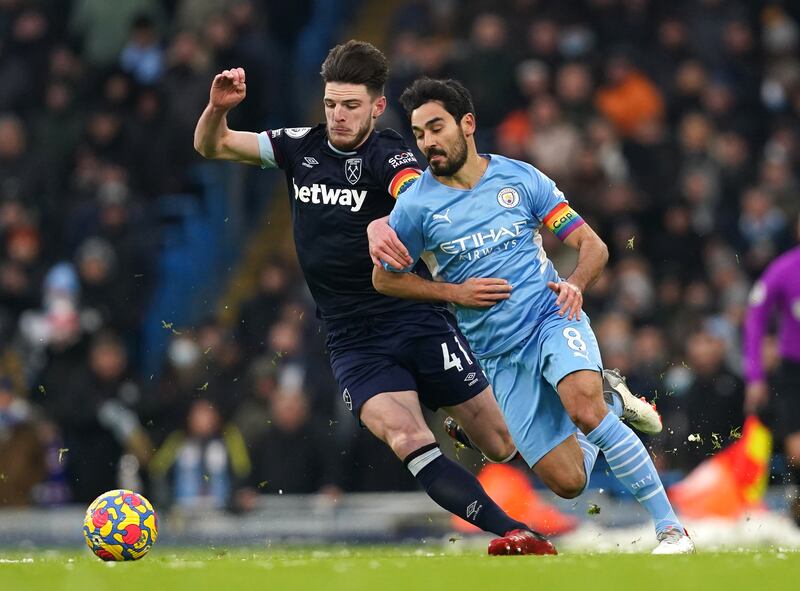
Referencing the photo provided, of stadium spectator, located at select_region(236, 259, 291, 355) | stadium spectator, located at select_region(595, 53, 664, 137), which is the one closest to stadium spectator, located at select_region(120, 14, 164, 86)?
stadium spectator, located at select_region(236, 259, 291, 355)

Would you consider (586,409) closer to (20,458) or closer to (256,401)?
(256,401)

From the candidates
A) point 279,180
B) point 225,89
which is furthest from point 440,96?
point 279,180

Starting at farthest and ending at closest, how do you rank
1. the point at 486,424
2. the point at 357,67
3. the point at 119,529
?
the point at 486,424 → the point at 357,67 → the point at 119,529

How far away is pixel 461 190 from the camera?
27.9 feet

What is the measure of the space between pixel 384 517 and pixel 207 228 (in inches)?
197

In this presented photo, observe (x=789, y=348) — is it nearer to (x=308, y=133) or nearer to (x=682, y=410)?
(x=682, y=410)

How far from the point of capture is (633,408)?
29.8 ft

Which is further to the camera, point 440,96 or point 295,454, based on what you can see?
point 295,454

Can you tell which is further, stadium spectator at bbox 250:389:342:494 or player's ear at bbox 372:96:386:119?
stadium spectator at bbox 250:389:342:494

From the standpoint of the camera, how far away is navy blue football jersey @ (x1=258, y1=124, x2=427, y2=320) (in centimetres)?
887

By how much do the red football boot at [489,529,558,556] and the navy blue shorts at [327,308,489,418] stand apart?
1.07 meters

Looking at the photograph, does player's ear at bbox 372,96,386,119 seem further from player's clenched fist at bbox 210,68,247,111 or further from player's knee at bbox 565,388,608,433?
player's knee at bbox 565,388,608,433

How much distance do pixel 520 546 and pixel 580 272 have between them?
4.49 ft

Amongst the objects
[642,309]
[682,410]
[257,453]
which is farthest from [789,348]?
[257,453]
